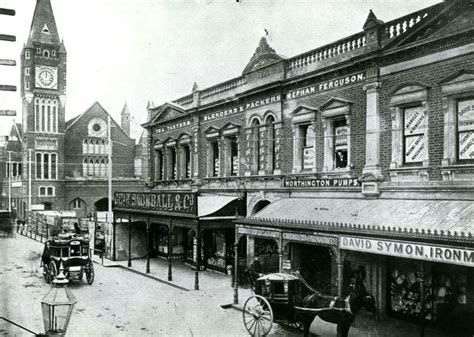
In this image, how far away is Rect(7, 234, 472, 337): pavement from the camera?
1177 cm

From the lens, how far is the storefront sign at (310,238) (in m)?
11.9

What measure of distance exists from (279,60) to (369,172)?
6327 mm

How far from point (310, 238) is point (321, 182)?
3.42 meters

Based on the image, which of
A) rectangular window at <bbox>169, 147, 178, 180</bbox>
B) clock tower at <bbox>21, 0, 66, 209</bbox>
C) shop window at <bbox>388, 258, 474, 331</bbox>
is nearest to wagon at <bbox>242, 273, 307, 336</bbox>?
shop window at <bbox>388, 258, 474, 331</bbox>

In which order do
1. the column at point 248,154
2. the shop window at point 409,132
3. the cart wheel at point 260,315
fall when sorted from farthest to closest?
the column at point 248,154, the shop window at point 409,132, the cart wheel at point 260,315

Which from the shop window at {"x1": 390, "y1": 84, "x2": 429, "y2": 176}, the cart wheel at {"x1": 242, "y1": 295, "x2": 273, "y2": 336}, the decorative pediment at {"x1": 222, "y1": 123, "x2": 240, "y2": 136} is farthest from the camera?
the decorative pediment at {"x1": 222, "y1": 123, "x2": 240, "y2": 136}

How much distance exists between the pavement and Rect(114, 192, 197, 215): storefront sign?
2.79 m

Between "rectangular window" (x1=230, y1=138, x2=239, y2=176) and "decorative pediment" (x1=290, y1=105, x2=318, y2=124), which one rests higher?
"decorative pediment" (x1=290, y1=105, x2=318, y2=124)

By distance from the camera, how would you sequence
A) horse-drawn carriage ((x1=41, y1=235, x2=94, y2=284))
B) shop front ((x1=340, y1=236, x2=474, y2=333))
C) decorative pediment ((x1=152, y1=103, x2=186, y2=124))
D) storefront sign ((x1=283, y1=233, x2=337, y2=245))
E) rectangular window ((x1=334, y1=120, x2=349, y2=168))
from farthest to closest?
decorative pediment ((x1=152, y1=103, x2=186, y2=124)), horse-drawn carriage ((x1=41, y1=235, x2=94, y2=284)), rectangular window ((x1=334, y1=120, x2=349, y2=168)), storefront sign ((x1=283, y1=233, x2=337, y2=245)), shop front ((x1=340, y1=236, x2=474, y2=333))

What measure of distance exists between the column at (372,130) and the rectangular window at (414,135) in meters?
0.81

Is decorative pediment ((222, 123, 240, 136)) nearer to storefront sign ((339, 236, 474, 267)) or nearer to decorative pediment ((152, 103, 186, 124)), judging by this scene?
decorative pediment ((152, 103, 186, 124))

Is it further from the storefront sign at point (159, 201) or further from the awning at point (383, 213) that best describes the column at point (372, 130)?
the storefront sign at point (159, 201)

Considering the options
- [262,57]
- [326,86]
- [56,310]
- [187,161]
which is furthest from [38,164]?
[56,310]

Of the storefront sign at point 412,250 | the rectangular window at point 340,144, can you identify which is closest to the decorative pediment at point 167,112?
the rectangular window at point 340,144
